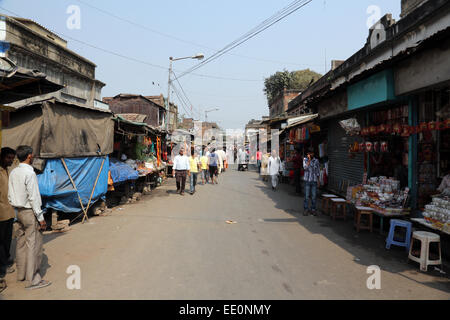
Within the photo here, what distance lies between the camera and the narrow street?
3.92m

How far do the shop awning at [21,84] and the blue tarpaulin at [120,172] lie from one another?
166 inches

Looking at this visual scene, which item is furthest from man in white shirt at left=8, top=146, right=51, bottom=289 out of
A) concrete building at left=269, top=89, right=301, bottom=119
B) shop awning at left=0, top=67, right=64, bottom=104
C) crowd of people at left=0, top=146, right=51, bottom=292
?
concrete building at left=269, top=89, right=301, bottom=119

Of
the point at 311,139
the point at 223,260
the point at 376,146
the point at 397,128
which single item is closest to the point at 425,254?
the point at 397,128

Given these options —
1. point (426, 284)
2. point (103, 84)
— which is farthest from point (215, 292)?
point (103, 84)

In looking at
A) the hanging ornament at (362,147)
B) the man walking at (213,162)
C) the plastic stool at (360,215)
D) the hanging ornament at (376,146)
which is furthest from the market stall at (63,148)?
the man walking at (213,162)

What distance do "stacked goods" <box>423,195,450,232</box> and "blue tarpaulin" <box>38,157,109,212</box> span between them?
26.7 feet

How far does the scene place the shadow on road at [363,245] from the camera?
471 cm

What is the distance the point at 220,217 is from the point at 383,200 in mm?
4429

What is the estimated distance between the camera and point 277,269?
470 cm

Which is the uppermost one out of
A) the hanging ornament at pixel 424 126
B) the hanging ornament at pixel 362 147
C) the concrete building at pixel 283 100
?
the concrete building at pixel 283 100

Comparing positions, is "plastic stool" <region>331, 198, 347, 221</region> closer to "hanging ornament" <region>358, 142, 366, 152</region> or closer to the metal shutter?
the metal shutter

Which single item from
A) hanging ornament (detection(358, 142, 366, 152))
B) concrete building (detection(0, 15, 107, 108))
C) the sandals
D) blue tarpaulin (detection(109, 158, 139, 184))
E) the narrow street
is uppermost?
concrete building (detection(0, 15, 107, 108))

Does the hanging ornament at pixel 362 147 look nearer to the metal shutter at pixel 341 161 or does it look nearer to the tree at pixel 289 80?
the metal shutter at pixel 341 161

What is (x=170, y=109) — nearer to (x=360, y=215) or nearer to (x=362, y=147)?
(x=362, y=147)
